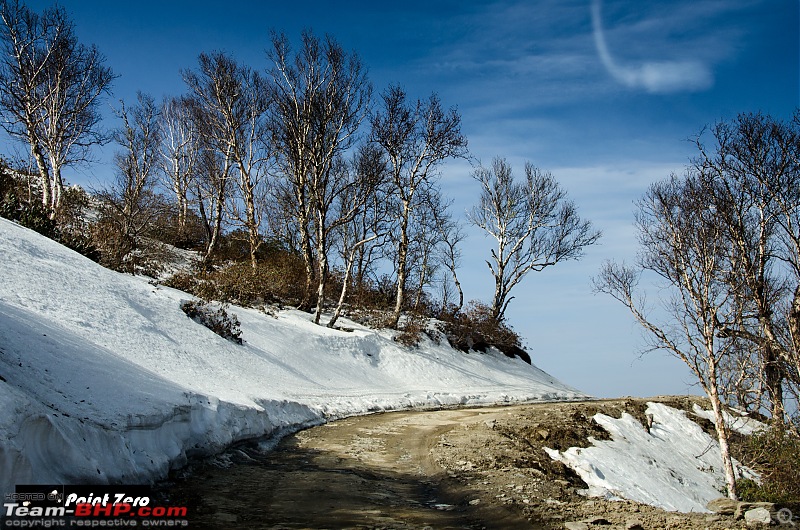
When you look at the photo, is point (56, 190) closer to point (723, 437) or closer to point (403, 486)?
point (403, 486)

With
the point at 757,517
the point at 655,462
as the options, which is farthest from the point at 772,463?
the point at 757,517

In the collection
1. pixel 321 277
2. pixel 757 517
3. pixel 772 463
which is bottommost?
pixel 772 463

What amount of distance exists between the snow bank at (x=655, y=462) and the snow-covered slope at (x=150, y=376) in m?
5.55

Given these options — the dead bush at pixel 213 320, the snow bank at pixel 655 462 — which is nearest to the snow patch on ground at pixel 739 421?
the snow bank at pixel 655 462

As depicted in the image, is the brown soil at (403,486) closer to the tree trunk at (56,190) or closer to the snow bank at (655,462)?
the snow bank at (655,462)

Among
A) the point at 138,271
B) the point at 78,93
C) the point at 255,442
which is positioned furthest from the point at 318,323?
the point at 78,93

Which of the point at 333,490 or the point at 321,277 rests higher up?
the point at 321,277

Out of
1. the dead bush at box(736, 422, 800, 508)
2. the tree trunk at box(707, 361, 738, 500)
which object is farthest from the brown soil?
the dead bush at box(736, 422, 800, 508)

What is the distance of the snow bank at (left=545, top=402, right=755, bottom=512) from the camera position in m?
9.13

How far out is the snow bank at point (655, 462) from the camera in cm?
913

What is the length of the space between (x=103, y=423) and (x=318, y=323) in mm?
16871

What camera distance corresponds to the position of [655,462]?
12344mm

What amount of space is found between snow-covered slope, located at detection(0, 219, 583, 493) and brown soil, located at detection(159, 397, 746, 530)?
2.37 ft

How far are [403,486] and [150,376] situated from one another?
193 inches
